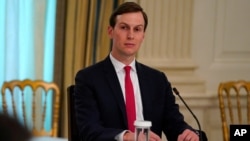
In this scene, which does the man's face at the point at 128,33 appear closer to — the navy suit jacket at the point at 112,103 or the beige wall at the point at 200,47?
the navy suit jacket at the point at 112,103

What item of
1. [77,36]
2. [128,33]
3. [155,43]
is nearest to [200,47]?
[155,43]

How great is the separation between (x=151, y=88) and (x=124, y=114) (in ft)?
0.67

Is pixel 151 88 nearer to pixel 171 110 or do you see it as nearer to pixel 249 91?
pixel 171 110

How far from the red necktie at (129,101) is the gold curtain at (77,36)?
1.31m

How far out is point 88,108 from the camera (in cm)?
182

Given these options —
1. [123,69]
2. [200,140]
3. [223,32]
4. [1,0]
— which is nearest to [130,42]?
[123,69]

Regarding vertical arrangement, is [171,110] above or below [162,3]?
below

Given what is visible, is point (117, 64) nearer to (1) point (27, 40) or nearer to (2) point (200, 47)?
(1) point (27, 40)

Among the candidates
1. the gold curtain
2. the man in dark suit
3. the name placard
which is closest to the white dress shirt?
the man in dark suit

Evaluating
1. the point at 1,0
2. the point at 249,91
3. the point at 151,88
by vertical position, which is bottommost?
the point at 249,91

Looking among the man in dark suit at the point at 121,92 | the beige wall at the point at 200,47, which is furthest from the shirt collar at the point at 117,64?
the beige wall at the point at 200,47

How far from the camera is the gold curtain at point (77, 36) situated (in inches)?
124

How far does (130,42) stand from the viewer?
1.82 m

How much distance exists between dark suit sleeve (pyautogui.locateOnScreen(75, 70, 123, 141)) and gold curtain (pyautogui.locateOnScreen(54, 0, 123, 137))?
1284 mm
